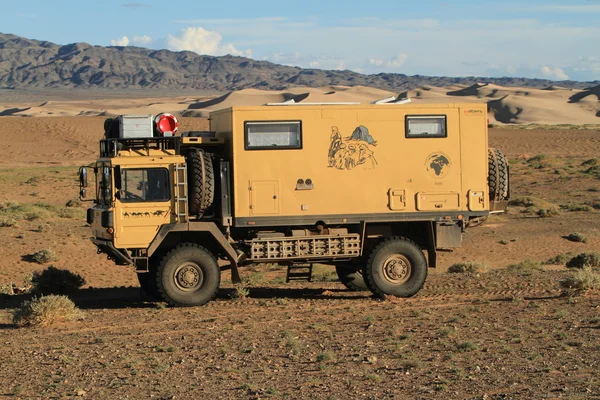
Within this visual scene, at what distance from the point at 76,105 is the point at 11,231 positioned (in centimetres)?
12386

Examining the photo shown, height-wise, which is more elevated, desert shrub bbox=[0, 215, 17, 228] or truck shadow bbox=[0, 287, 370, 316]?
desert shrub bbox=[0, 215, 17, 228]

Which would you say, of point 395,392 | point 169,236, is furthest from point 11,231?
point 395,392

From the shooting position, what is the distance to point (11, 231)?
24688 mm

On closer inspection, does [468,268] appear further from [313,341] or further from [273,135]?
[313,341]

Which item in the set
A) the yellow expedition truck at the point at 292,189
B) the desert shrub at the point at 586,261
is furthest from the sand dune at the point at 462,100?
the yellow expedition truck at the point at 292,189

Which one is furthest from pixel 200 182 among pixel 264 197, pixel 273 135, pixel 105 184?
pixel 105 184

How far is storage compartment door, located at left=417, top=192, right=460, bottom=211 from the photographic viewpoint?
1440 centimetres

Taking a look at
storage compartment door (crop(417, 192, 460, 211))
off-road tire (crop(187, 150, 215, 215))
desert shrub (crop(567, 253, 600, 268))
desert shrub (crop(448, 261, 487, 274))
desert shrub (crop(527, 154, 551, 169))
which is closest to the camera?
off-road tire (crop(187, 150, 215, 215))

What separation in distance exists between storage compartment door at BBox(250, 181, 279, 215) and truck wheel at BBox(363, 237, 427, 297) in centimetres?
188

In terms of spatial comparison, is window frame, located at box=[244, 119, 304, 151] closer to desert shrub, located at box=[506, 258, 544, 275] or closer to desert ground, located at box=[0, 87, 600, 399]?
desert ground, located at box=[0, 87, 600, 399]

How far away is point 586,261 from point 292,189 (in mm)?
8259

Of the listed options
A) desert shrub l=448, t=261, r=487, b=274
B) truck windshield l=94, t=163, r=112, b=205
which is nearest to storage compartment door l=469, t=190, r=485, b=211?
desert shrub l=448, t=261, r=487, b=274

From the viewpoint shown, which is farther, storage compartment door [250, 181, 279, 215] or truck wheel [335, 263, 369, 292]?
truck wheel [335, 263, 369, 292]

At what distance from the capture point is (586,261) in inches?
756
